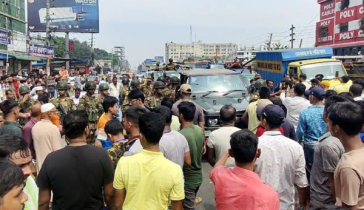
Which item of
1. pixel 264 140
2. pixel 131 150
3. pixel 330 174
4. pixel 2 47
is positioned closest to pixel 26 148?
pixel 131 150

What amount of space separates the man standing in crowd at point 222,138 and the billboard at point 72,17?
40.7 metres

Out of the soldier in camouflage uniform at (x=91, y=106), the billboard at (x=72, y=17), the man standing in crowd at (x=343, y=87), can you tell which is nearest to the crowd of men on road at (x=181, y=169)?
the soldier in camouflage uniform at (x=91, y=106)

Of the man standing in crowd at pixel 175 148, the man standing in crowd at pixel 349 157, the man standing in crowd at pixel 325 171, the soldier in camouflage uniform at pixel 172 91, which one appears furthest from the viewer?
the soldier in camouflage uniform at pixel 172 91

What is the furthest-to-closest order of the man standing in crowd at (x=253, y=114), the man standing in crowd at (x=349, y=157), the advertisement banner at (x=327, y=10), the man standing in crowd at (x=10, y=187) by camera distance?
the advertisement banner at (x=327, y=10), the man standing in crowd at (x=253, y=114), the man standing in crowd at (x=349, y=157), the man standing in crowd at (x=10, y=187)

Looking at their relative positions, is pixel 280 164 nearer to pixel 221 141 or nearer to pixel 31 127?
pixel 221 141

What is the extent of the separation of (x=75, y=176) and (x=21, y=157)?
46 cm

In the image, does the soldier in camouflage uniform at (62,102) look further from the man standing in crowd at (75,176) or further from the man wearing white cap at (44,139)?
the man standing in crowd at (75,176)

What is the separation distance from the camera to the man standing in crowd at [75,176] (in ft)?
9.66

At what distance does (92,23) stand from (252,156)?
140 ft

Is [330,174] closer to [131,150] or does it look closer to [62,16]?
[131,150]

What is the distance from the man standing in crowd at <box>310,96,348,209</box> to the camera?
10.0 ft

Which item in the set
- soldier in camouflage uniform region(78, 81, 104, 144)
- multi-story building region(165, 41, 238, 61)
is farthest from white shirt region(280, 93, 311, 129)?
multi-story building region(165, 41, 238, 61)

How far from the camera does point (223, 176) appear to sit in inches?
102

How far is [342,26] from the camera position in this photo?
52.2 m
